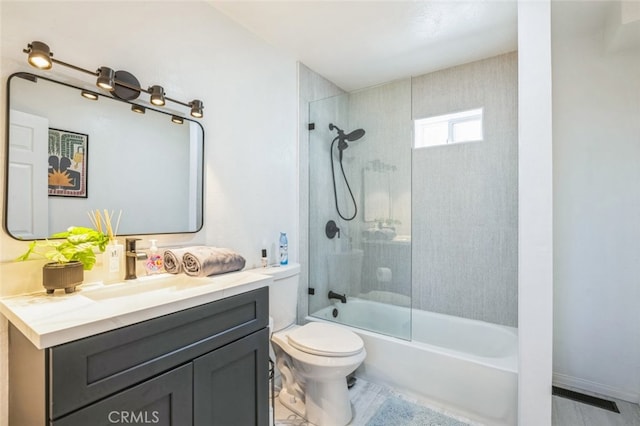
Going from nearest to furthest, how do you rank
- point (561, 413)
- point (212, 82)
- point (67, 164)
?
point (67, 164)
point (212, 82)
point (561, 413)

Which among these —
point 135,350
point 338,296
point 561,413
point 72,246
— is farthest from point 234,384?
point 561,413

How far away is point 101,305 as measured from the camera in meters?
0.92

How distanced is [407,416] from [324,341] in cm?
70

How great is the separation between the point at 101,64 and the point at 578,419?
316cm

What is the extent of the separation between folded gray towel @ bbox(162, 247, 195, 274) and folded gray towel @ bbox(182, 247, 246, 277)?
2cm

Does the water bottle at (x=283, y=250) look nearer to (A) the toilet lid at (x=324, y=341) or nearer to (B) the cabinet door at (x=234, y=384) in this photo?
(A) the toilet lid at (x=324, y=341)

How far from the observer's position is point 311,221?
249cm

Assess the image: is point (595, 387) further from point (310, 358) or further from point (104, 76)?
point (104, 76)

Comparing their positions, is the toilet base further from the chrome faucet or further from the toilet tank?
the chrome faucet

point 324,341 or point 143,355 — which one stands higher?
point 143,355

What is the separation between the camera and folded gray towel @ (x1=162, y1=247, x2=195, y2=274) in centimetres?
Answer: 138

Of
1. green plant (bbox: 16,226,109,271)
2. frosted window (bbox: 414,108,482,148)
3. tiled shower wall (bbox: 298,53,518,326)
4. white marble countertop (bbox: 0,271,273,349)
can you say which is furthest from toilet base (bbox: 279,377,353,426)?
frosted window (bbox: 414,108,482,148)

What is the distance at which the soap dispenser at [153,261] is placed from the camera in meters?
1.38

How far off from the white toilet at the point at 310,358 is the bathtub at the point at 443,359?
44 centimetres
